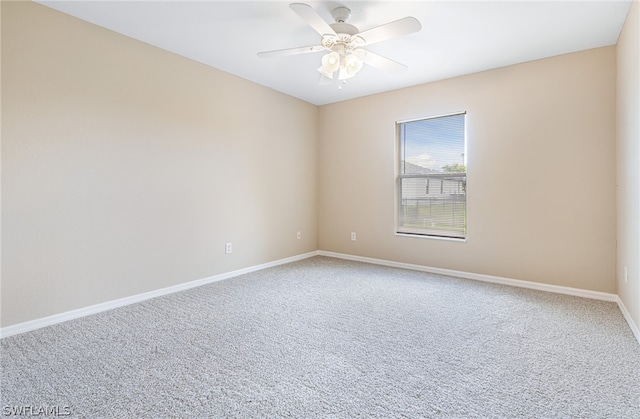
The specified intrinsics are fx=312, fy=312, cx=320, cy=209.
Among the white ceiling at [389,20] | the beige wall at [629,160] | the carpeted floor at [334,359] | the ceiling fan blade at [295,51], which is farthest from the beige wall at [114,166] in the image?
the beige wall at [629,160]

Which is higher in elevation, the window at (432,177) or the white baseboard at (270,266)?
the window at (432,177)

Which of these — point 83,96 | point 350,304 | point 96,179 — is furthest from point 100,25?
point 350,304

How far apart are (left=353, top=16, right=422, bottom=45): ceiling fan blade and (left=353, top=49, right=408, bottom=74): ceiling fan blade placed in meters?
0.18

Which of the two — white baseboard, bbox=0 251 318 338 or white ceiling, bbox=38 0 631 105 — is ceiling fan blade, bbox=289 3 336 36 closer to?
white ceiling, bbox=38 0 631 105

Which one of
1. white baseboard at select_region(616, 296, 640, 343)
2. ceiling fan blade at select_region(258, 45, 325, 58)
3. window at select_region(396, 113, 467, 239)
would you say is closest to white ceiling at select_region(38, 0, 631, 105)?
ceiling fan blade at select_region(258, 45, 325, 58)

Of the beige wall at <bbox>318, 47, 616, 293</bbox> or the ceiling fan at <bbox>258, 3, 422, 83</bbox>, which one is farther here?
the beige wall at <bbox>318, 47, 616, 293</bbox>

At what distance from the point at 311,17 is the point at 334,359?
2.20m

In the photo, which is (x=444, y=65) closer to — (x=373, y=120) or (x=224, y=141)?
(x=373, y=120)

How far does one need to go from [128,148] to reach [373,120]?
3024 millimetres

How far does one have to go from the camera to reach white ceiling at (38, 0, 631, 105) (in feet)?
7.64

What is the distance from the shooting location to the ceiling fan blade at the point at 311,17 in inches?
76.1

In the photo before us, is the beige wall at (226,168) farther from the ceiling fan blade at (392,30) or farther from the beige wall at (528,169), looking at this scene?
the ceiling fan blade at (392,30)

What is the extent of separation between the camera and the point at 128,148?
2.83m

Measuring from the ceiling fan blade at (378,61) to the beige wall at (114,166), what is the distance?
1.78 metres
